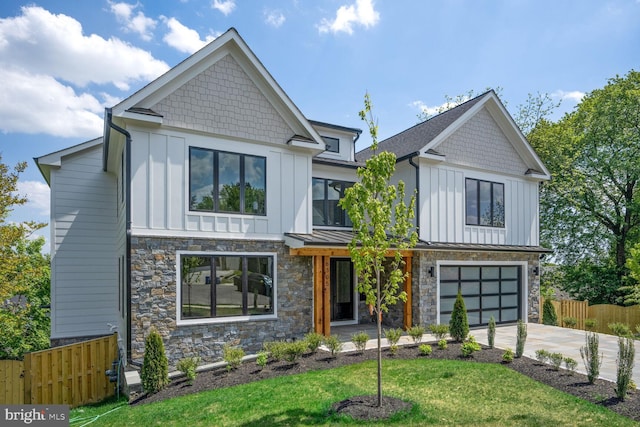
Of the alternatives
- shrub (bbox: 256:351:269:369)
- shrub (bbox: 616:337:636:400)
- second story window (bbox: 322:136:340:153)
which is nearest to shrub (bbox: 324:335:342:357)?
shrub (bbox: 256:351:269:369)

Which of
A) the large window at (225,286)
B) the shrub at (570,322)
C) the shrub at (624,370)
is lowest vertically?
the shrub at (570,322)

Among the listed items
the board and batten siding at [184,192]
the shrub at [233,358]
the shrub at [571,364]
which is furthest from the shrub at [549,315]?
the shrub at [233,358]

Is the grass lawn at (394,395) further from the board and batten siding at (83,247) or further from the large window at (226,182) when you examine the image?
the board and batten siding at (83,247)

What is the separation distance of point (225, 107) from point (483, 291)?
10.9 m

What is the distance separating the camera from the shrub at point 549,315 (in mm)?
15242

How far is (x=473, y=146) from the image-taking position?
14617 millimetres

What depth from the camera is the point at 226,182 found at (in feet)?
34.1

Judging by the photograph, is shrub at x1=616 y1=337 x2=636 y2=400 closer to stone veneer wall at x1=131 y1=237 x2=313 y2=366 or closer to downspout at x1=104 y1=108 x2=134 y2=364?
stone veneer wall at x1=131 y1=237 x2=313 y2=366

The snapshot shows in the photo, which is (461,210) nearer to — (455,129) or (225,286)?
(455,129)

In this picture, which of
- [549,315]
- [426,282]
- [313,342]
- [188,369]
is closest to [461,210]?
[426,282]

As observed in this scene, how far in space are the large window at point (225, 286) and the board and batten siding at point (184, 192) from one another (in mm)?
685

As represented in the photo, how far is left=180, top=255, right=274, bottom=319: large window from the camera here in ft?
31.9

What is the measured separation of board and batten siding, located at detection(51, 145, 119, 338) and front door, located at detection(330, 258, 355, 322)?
24.5 ft

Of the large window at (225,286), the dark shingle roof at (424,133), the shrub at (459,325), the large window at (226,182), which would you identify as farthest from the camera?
the dark shingle roof at (424,133)
